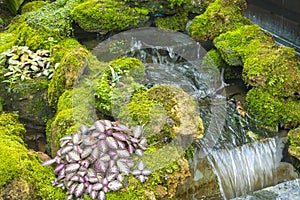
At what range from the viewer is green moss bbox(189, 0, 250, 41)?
5.94 m

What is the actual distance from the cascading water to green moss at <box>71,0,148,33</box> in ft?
0.83

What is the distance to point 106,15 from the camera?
5.76 m

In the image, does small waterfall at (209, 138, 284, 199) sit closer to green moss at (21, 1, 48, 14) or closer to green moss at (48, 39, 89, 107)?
green moss at (48, 39, 89, 107)

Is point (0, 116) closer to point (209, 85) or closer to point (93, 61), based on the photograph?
point (93, 61)

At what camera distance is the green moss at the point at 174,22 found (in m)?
6.28

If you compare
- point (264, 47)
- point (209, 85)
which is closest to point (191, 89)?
point (209, 85)

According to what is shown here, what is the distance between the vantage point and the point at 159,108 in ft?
12.8

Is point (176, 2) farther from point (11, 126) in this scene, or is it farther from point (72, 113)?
point (11, 126)

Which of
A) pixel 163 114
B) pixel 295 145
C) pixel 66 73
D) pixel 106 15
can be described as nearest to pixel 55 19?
pixel 106 15

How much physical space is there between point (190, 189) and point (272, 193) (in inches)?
41.6

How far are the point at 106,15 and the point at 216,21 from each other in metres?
1.76

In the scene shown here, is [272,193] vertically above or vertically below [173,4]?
below

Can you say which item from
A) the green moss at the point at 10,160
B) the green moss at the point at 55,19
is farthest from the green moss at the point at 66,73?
the green moss at the point at 55,19

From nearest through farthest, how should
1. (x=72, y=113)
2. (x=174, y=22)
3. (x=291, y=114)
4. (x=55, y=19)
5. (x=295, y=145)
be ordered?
(x=72, y=113) → (x=295, y=145) → (x=291, y=114) → (x=55, y=19) → (x=174, y=22)
